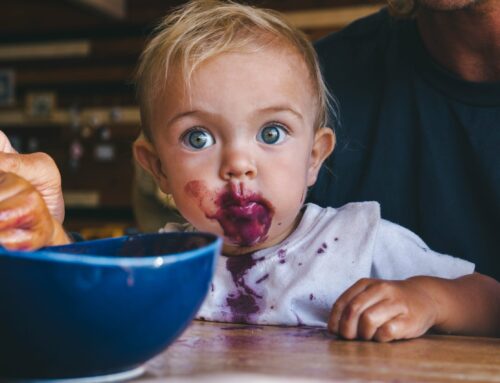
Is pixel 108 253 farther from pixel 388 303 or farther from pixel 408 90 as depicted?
pixel 408 90

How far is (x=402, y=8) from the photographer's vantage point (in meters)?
1.74

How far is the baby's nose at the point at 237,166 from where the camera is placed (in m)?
1.09

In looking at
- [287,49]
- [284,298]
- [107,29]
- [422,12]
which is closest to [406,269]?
[284,298]

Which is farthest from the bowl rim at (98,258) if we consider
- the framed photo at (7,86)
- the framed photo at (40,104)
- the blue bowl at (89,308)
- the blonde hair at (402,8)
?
the framed photo at (7,86)

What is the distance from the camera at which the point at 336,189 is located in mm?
1664

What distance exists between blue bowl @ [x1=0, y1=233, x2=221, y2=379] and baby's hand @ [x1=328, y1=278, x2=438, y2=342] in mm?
397

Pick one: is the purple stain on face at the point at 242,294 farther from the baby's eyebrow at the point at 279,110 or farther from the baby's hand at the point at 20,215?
the baby's hand at the point at 20,215

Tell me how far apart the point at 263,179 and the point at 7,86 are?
6.23 metres

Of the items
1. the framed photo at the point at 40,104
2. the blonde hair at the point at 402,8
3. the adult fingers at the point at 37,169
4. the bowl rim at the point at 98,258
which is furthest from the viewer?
the framed photo at the point at 40,104

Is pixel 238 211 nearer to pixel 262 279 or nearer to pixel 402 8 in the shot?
pixel 262 279

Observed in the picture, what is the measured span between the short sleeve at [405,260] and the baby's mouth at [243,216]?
262mm

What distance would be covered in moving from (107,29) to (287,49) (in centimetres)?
559

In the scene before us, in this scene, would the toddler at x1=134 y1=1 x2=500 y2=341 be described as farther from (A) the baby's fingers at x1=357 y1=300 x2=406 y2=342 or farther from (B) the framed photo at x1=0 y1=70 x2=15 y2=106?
(B) the framed photo at x1=0 y1=70 x2=15 y2=106

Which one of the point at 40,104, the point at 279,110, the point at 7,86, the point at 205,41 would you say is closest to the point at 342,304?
the point at 279,110
